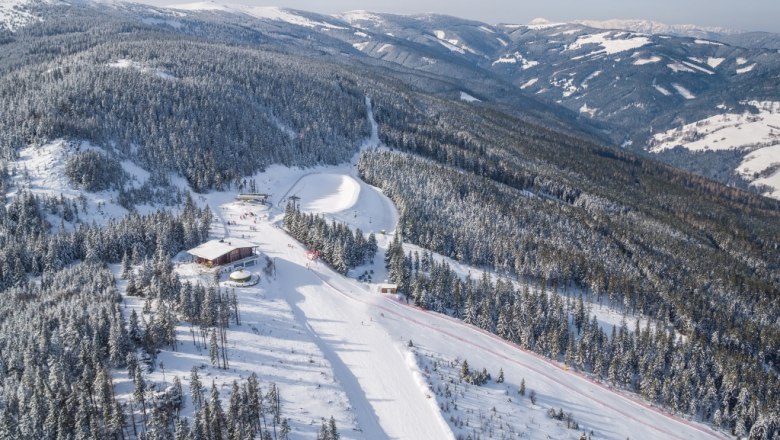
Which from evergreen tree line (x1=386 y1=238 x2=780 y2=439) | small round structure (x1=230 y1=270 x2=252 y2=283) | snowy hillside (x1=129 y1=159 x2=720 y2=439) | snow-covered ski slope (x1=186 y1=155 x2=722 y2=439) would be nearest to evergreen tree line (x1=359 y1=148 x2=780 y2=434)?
evergreen tree line (x1=386 y1=238 x2=780 y2=439)

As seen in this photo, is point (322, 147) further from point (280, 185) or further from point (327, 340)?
point (327, 340)

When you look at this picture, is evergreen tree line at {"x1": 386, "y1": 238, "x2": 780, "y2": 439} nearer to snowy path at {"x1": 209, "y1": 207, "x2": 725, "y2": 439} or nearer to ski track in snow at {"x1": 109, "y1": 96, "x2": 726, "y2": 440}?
ski track in snow at {"x1": 109, "y1": 96, "x2": 726, "y2": 440}

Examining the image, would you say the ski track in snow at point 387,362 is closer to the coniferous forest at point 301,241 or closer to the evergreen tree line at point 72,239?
the coniferous forest at point 301,241

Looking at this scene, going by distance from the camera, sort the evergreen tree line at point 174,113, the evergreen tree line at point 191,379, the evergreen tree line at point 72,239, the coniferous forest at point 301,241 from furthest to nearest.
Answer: the evergreen tree line at point 174,113 < the evergreen tree line at point 72,239 < the coniferous forest at point 301,241 < the evergreen tree line at point 191,379

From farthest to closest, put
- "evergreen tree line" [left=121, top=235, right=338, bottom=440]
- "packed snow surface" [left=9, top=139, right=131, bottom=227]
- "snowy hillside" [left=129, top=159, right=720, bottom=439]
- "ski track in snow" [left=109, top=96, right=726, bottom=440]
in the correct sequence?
"packed snow surface" [left=9, top=139, right=131, bottom=227] < "ski track in snow" [left=109, top=96, right=726, bottom=440] < "snowy hillside" [left=129, top=159, right=720, bottom=439] < "evergreen tree line" [left=121, top=235, right=338, bottom=440]

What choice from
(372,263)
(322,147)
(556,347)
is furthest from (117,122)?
(556,347)

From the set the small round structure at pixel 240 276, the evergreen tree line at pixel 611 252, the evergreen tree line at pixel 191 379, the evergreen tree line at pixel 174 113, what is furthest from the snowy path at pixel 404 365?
the evergreen tree line at pixel 174 113
